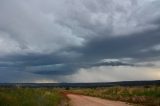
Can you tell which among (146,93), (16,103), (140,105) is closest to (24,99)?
(16,103)

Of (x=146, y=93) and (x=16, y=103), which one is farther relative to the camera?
(x=146, y=93)

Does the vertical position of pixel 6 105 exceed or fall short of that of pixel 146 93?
it falls short

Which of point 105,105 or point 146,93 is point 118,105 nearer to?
point 105,105

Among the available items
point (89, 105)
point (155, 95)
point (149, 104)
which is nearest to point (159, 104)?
point (149, 104)

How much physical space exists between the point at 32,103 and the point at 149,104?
16859 millimetres

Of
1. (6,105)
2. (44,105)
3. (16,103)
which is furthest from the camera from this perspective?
(44,105)

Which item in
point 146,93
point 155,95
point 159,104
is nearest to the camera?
point 159,104

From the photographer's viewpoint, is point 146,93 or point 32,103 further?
point 146,93

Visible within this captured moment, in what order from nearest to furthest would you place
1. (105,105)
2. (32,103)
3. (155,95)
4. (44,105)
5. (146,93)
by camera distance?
1. (32,103)
2. (44,105)
3. (105,105)
4. (155,95)
5. (146,93)

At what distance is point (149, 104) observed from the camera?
1545 inches

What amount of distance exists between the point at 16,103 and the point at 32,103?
3.03 metres

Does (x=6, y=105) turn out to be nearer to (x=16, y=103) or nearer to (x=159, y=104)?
(x=16, y=103)

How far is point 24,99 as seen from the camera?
25766mm

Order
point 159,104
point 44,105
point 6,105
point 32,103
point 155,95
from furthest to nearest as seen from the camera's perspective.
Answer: point 155,95
point 159,104
point 44,105
point 32,103
point 6,105
